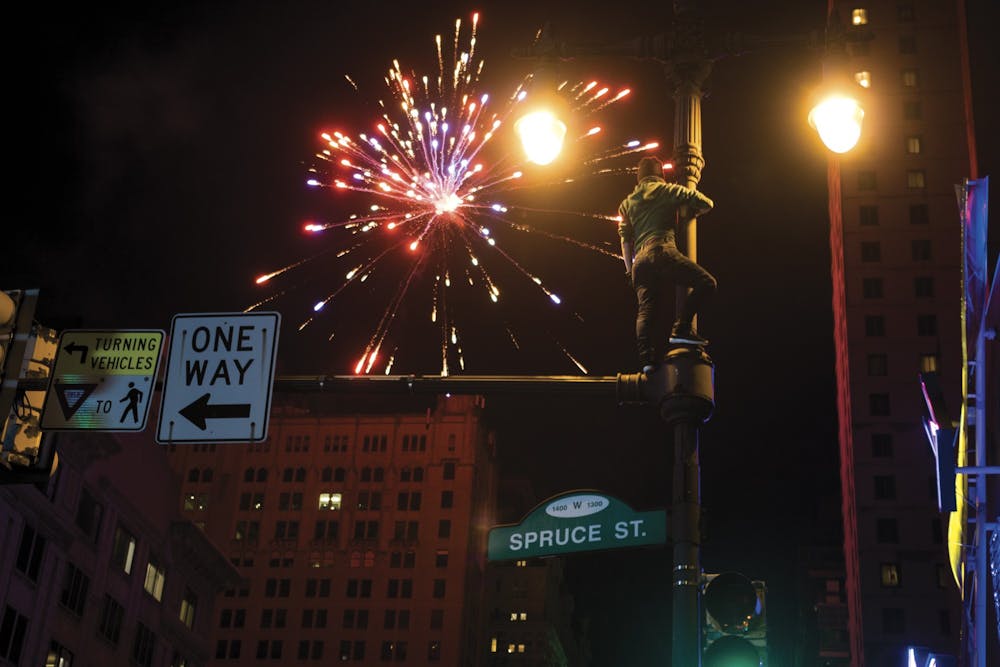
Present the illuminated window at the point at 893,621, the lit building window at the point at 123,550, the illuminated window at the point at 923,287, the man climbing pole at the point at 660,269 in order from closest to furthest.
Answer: the man climbing pole at the point at 660,269
the lit building window at the point at 123,550
the illuminated window at the point at 893,621
the illuminated window at the point at 923,287

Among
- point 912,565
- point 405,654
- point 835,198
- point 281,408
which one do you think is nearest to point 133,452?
point 912,565

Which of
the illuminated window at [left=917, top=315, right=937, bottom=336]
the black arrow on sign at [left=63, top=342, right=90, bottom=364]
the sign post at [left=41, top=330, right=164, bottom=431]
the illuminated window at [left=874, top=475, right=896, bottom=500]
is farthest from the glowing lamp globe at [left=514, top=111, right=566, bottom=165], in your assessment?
the illuminated window at [left=917, top=315, right=937, bottom=336]

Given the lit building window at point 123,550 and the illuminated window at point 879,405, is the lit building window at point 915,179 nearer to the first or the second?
the illuminated window at point 879,405

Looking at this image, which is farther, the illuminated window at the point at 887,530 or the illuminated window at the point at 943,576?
the illuminated window at the point at 887,530

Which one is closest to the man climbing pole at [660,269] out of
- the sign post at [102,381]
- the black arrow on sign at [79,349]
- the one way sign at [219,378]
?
the one way sign at [219,378]

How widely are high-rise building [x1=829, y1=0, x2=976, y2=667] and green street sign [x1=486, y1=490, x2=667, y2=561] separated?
81.1 metres

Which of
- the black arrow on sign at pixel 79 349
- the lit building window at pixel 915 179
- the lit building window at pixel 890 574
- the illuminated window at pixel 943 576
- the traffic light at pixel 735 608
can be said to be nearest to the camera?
the traffic light at pixel 735 608

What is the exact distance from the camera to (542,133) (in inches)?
419

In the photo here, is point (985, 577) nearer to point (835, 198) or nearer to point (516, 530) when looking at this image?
point (516, 530)

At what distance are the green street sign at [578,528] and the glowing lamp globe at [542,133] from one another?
10.4 feet

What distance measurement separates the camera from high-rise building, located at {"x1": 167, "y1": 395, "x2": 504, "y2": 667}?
127500 mm

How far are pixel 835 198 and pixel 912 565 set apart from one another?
106ft

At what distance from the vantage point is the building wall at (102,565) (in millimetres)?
44219

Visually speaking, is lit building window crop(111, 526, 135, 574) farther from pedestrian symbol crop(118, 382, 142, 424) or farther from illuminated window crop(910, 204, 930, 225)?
illuminated window crop(910, 204, 930, 225)
